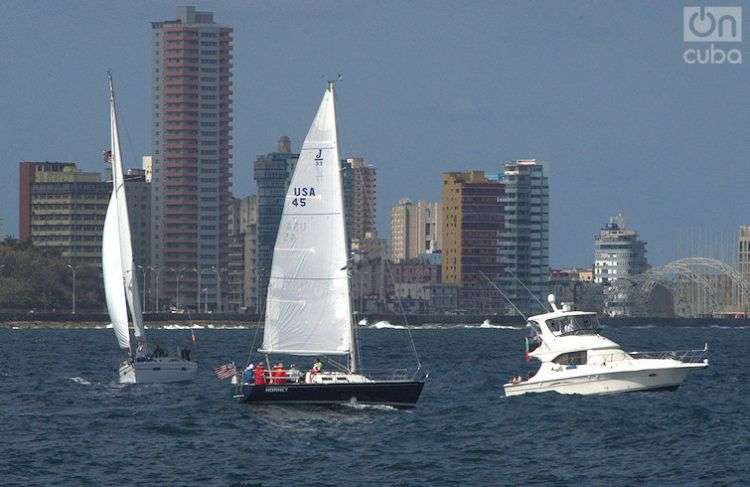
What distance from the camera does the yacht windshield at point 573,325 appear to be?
80688 mm

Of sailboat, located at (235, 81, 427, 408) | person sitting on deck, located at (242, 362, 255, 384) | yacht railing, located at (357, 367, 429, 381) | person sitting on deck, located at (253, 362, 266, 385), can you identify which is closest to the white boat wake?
yacht railing, located at (357, 367, 429, 381)

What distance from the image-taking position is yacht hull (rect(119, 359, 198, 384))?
91375 millimetres

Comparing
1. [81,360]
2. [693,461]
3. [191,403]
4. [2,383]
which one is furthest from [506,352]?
[693,461]

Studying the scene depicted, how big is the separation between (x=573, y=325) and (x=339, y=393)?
52.7ft

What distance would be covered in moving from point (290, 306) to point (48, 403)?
15.7 meters

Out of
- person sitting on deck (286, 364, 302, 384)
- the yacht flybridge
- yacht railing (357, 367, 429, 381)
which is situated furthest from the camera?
the yacht flybridge

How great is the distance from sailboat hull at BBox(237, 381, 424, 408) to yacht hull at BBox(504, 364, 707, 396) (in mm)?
11774

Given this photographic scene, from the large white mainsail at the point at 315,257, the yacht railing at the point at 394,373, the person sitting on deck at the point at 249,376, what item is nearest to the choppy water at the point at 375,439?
the person sitting on deck at the point at 249,376

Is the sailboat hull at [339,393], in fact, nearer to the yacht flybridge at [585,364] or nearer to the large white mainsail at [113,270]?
the yacht flybridge at [585,364]

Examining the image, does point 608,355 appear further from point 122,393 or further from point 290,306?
point 122,393

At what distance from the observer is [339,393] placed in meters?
68.8

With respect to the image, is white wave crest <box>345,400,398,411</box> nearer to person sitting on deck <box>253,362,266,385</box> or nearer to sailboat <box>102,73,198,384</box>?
person sitting on deck <box>253,362,266,385</box>

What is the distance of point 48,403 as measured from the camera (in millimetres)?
80500

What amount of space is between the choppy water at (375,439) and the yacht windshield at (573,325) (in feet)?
10.1
